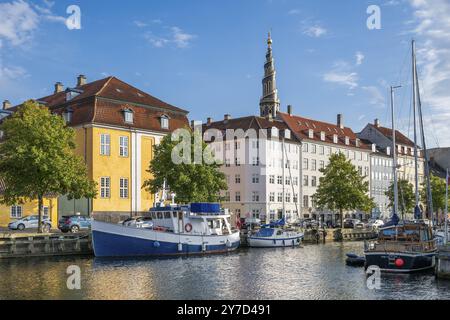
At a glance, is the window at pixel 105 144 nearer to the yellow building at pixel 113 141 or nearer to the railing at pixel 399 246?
the yellow building at pixel 113 141

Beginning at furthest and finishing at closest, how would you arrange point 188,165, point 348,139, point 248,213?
point 348,139 → point 248,213 → point 188,165

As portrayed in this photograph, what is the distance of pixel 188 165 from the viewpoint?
2229 inches

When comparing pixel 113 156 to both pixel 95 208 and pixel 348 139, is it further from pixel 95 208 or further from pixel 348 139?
pixel 348 139

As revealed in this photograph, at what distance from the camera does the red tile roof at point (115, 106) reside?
2510 inches

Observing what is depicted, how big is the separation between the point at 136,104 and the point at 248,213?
2931 cm

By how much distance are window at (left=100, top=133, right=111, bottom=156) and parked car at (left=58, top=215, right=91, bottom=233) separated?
1069 cm

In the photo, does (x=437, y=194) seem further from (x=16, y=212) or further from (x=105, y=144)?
(x=16, y=212)

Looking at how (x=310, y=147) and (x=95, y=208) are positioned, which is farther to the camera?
(x=310, y=147)

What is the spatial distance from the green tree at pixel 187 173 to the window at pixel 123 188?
729 cm

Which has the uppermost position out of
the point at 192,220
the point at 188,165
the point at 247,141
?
the point at 247,141

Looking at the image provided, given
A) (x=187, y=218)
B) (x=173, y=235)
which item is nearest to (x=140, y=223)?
(x=187, y=218)

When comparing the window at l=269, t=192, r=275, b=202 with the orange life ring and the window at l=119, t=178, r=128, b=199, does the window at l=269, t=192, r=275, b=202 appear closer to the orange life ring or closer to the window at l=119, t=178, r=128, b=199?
the window at l=119, t=178, r=128, b=199

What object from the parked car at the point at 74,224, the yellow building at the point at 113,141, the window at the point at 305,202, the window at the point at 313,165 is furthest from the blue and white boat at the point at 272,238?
the window at the point at 313,165
